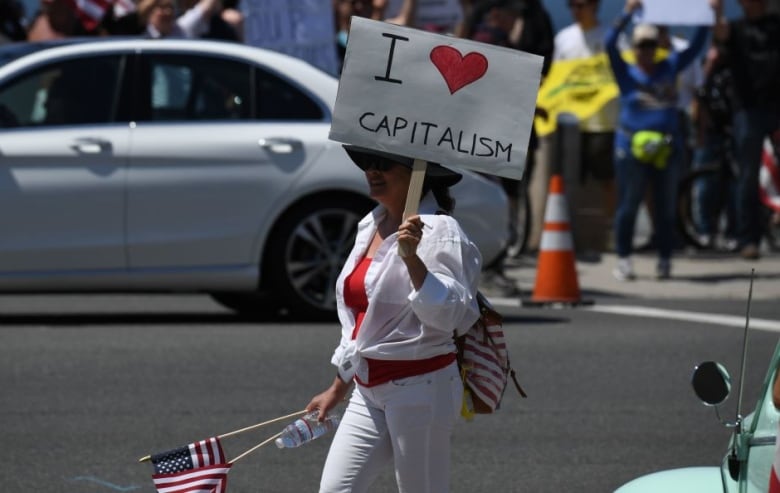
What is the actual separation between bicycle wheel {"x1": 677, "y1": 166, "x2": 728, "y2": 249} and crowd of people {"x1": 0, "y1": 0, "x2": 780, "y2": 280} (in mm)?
400

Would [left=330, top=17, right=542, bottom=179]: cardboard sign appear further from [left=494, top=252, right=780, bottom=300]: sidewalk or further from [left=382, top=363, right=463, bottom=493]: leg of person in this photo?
[left=494, top=252, right=780, bottom=300]: sidewalk

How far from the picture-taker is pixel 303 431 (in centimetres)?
491

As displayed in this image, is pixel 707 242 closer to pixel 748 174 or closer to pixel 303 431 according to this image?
pixel 748 174

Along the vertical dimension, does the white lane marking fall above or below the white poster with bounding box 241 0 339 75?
below

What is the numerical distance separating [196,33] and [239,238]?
12.5ft

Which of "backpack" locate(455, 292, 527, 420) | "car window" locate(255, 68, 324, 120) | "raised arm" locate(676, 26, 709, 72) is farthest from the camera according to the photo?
"raised arm" locate(676, 26, 709, 72)

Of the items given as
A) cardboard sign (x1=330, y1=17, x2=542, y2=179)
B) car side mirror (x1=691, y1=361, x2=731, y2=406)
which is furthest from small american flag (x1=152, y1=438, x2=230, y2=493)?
car side mirror (x1=691, y1=361, x2=731, y2=406)

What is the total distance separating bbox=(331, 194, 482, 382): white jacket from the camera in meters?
4.58

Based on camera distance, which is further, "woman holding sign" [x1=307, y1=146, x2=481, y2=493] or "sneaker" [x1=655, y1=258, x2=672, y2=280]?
"sneaker" [x1=655, y1=258, x2=672, y2=280]

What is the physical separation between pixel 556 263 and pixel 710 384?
8282mm

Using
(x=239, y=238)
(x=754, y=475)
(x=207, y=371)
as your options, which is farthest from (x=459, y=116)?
(x=239, y=238)

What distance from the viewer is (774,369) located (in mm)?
4070

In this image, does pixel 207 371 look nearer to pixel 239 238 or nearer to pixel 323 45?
pixel 239 238

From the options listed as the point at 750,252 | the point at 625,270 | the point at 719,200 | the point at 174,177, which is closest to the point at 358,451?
the point at 174,177
